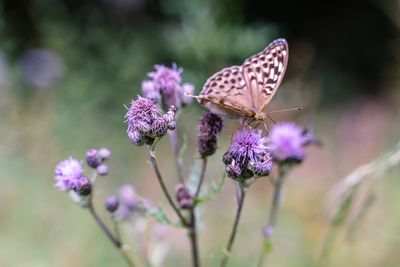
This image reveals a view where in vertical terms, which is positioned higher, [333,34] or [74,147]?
[333,34]

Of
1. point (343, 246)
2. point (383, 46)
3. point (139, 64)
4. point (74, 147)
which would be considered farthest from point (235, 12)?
point (383, 46)

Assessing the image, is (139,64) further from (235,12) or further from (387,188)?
(387,188)

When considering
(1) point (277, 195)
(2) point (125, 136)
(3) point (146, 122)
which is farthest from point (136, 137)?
(2) point (125, 136)

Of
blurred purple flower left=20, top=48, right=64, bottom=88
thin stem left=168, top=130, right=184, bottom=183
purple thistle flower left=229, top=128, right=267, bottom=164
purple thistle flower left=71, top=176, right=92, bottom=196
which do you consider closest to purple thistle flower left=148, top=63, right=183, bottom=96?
thin stem left=168, top=130, right=184, bottom=183

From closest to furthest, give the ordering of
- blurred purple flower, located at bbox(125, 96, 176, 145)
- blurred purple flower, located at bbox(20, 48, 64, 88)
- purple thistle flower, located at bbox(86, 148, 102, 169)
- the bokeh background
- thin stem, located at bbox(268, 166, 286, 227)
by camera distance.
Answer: blurred purple flower, located at bbox(125, 96, 176, 145), purple thistle flower, located at bbox(86, 148, 102, 169), thin stem, located at bbox(268, 166, 286, 227), the bokeh background, blurred purple flower, located at bbox(20, 48, 64, 88)

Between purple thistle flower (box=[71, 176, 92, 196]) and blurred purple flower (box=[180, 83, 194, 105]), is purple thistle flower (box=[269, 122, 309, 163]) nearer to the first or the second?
blurred purple flower (box=[180, 83, 194, 105])

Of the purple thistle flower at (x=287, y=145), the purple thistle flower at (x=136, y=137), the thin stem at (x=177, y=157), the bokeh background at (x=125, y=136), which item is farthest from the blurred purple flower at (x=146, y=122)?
the bokeh background at (x=125, y=136)

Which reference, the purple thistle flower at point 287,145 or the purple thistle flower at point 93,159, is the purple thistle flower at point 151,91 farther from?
the purple thistle flower at point 287,145
